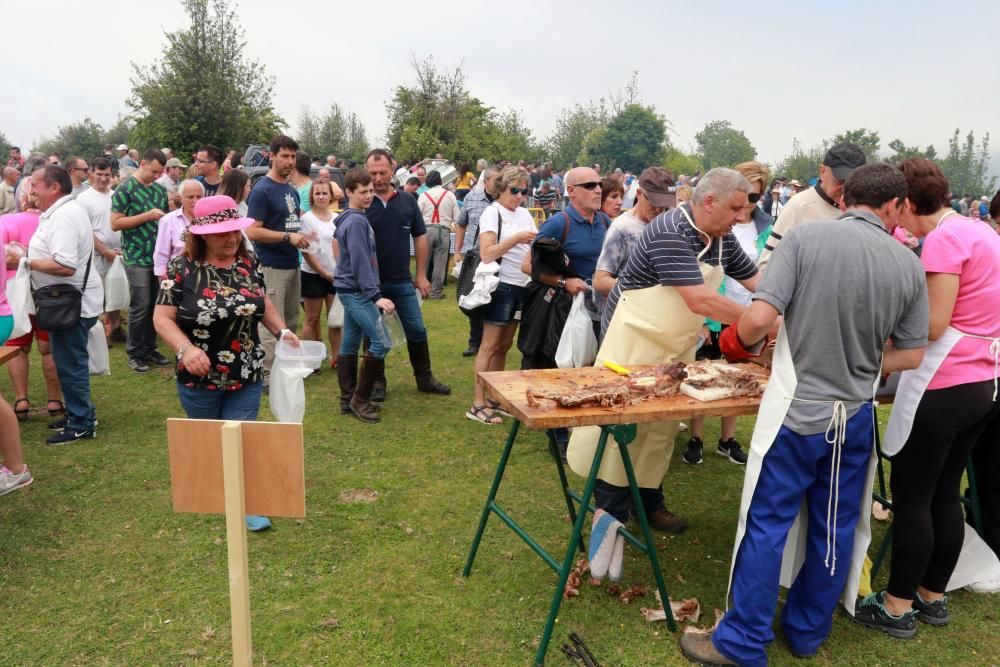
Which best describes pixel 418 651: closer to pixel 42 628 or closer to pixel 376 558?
pixel 376 558

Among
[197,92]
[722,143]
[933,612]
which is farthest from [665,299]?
[722,143]

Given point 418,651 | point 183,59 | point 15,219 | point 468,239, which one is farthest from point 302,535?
point 183,59

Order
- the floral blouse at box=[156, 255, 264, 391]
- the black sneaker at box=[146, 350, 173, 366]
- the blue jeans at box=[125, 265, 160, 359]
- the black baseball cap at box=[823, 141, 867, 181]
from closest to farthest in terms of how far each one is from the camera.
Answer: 1. the floral blouse at box=[156, 255, 264, 391]
2. the black baseball cap at box=[823, 141, 867, 181]
3. the blue jeans at box=[125, 265, 160, 359]
4. the black sneaker at box=[146, 350, 173, 366]

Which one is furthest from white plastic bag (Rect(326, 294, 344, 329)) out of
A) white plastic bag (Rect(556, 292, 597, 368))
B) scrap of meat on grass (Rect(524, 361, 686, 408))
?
scrap of meat on grass (Rect(524, 361, 686, 408))

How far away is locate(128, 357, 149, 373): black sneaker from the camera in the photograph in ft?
23.5

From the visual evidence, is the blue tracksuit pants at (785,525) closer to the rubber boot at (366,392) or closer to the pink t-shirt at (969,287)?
the pink t-shirt at (969,287)

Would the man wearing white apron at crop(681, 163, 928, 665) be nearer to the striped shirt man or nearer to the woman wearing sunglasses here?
the striped shirt man

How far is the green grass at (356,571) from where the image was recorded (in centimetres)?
321

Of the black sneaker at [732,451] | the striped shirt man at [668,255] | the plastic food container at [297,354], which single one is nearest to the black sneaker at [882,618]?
the striped shirt man at [668,255]

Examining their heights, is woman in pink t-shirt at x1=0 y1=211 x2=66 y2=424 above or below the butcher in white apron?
below

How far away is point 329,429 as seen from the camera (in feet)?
19.1

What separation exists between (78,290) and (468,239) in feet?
14.9

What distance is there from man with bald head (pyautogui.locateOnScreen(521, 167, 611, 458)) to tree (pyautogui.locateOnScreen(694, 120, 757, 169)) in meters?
115

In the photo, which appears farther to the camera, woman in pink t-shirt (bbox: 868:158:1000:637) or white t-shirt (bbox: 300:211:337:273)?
white t-shirt (bbox: 300:211:337:273)
